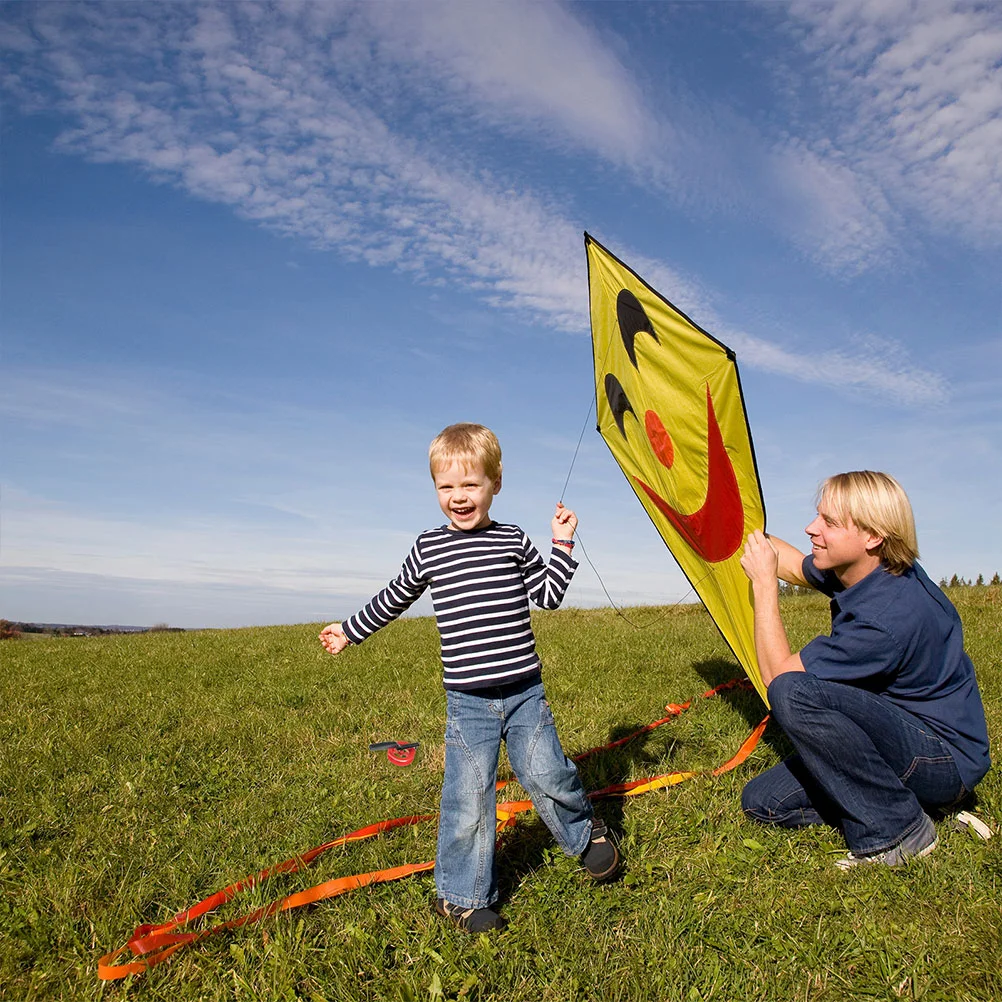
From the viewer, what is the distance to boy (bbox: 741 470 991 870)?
4.23 metres

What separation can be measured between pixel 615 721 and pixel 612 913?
10.9 feet

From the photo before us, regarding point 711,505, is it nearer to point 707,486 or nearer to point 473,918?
point 707,486

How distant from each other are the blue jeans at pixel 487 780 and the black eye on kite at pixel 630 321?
2.80 metres

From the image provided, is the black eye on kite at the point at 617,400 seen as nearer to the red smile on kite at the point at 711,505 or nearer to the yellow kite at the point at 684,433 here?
the yellow kite at the point at 684,433

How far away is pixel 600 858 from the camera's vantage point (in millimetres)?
4180

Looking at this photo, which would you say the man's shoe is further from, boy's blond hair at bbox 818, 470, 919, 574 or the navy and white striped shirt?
the navy and white striped shirt

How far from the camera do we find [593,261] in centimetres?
628

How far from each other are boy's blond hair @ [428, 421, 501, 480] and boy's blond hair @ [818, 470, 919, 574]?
2.03 meters

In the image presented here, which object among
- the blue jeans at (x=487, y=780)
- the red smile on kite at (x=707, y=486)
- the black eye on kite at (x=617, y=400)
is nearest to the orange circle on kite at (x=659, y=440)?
the red smile on kite at (x=707, y=486)

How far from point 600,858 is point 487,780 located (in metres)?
0.77

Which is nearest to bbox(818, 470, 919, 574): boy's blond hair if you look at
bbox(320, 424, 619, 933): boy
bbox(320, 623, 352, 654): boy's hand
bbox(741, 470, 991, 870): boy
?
bbox(741, 470, 991, 870): boy

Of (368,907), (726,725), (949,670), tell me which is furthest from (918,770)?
(368,907)

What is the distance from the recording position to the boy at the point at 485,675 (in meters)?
3.96

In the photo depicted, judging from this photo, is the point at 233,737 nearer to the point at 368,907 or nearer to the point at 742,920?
the point at 368,907
